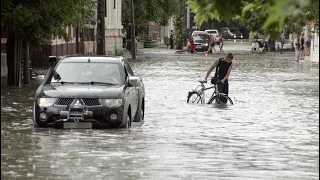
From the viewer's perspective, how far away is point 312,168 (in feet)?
45.5

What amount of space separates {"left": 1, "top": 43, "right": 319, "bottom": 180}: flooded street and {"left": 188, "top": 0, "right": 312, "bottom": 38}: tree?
447cm

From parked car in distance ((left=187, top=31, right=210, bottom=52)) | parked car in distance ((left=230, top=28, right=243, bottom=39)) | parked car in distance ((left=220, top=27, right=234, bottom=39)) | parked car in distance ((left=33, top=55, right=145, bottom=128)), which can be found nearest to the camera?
parked car in distance ((left=33, top=55, right=145, bottom=128))

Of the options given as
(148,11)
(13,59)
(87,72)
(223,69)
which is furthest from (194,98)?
(148,11)

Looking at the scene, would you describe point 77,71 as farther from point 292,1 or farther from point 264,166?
point 292,1

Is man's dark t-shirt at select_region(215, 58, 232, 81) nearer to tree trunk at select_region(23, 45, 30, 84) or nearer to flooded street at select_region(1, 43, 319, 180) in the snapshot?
flooded street at select_region(1, 43, 319, 180)

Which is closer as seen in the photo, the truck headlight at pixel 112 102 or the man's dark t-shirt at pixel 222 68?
the truck headlight at pixel 112 102

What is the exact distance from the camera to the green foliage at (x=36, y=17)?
2912 cm

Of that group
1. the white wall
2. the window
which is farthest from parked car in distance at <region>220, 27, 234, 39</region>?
the window

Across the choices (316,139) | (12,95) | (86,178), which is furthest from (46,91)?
(12,95)

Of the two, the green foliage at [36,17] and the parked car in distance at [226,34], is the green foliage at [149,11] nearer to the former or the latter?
the parked car in distance at [226,34]

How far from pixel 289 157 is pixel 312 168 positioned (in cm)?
145

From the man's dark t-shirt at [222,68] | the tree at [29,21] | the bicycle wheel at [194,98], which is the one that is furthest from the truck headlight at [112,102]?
the tree at [29,21]

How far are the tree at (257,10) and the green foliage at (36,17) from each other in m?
20.5

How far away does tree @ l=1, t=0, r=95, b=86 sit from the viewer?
29.2m
